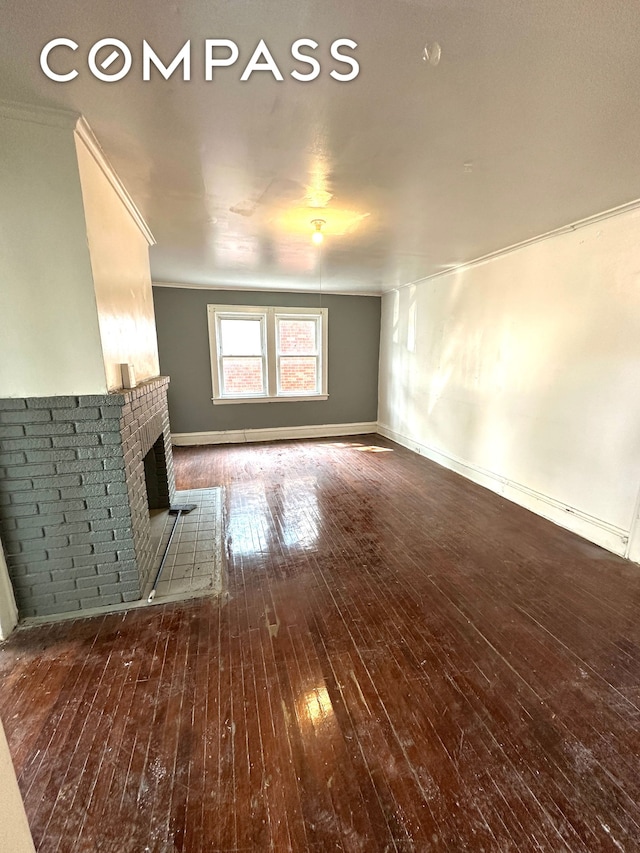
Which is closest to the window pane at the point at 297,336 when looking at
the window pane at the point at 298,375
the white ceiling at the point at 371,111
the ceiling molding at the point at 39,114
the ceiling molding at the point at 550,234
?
the window pane at the point at 298,375

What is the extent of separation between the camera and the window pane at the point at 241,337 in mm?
5844

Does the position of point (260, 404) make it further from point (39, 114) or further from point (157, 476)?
point (39, 114)

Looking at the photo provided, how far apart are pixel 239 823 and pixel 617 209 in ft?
13.0

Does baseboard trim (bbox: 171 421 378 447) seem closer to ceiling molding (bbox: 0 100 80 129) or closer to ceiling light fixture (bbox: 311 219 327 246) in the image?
ceiling light fixture (bbox: 311 219 327 246)

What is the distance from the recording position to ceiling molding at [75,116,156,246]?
Result: 1.68 meters

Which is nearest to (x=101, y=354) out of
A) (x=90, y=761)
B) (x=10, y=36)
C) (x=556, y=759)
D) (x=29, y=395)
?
(x=29, y=395)

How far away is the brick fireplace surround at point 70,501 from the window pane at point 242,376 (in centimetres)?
380

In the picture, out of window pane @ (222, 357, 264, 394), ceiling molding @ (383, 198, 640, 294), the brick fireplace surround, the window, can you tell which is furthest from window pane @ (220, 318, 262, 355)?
the brick fireplace surround

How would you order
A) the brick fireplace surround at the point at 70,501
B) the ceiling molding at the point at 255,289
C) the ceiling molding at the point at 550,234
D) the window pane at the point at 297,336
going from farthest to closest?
1. the window pane at the point at 297,336
2. the ceiling molding at the point at 255,289
3. the ceiling molding at the point at 550,234
4. the brick fireplace surround at the point at 70,501

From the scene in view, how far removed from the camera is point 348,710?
1.55 meters

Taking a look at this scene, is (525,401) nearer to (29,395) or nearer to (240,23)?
(240,23)

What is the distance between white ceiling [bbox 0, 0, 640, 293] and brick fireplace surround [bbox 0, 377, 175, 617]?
1341 mm

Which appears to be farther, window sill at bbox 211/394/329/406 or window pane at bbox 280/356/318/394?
window pane at bbox 280/356/318/394

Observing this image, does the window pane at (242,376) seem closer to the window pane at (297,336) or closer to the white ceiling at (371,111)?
the window pane at (297,336)
